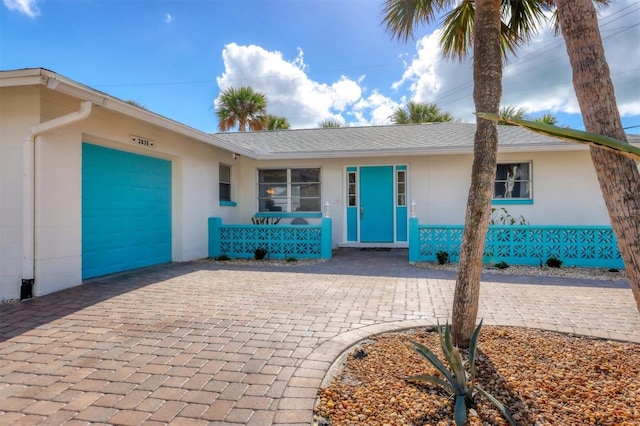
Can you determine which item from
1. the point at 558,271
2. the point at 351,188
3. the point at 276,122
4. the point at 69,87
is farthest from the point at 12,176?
the point at 276,122

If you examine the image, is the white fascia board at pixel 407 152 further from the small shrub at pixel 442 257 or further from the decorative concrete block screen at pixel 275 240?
the small shrub at pixel 442 257

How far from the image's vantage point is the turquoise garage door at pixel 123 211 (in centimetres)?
614

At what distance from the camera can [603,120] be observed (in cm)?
182

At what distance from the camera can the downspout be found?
4918 millimetres

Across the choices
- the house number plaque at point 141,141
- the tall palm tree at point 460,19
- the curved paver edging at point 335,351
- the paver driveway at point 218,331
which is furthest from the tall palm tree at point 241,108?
the curved paver edging at point 335,351

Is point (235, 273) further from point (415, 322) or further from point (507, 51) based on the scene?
point (507, 51)

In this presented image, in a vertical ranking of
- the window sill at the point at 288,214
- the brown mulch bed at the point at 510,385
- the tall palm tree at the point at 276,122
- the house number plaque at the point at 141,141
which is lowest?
the brown mulch bed at the point at 510,385

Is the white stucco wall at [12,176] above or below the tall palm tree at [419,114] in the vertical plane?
below

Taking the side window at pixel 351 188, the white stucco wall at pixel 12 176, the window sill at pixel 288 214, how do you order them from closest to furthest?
the white stucco wall at pixel 12 176, the side window at pixel 351 188, the window sill at pixel 288 214

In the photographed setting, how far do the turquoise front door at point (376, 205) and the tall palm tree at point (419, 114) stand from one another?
1146cm

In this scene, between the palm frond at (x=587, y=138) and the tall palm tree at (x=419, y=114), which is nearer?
the palm frond at (x=587, y=138)

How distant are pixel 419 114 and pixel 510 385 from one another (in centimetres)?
2011

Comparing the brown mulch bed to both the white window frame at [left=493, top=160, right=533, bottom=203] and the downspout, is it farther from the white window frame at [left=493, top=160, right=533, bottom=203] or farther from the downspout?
the white window frame at [left=493, top=160, right=533, bottom=203]

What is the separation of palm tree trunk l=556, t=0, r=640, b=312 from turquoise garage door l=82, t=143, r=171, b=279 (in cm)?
685
